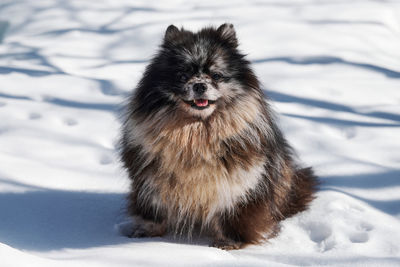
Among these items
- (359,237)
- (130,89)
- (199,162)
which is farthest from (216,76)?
(130,89)

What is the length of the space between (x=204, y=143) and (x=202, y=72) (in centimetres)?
34

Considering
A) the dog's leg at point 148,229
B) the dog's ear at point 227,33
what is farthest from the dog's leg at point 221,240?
the dog's ear at point 227,33

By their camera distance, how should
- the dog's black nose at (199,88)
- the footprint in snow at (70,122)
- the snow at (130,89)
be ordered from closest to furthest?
the dog's black nose at (199,88) → the snow at (130,89) → the footprint in snow at (70,122)

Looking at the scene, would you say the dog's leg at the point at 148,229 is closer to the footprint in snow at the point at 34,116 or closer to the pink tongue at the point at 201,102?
the pink tongue at the point at 201,102

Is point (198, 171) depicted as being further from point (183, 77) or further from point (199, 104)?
point (183, 77)

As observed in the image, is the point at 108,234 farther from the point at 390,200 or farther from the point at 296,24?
the point at 296,24

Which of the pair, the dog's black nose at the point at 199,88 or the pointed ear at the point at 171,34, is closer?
the dog's black nose at the point at 199,88

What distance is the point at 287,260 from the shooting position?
8.45 feet

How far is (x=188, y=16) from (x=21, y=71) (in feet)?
6.54

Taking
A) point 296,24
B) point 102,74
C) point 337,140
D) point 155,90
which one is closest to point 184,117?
point 155,90

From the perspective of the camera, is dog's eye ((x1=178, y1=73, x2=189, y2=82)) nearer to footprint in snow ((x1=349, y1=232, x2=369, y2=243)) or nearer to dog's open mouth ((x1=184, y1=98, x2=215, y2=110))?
dog's open mouth ((x1=184, y1=98, x2=215, y2=110))

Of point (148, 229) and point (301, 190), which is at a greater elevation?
point (301, 190)

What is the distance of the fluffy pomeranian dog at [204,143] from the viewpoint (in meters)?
2.61

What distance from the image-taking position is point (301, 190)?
3.17 metres
